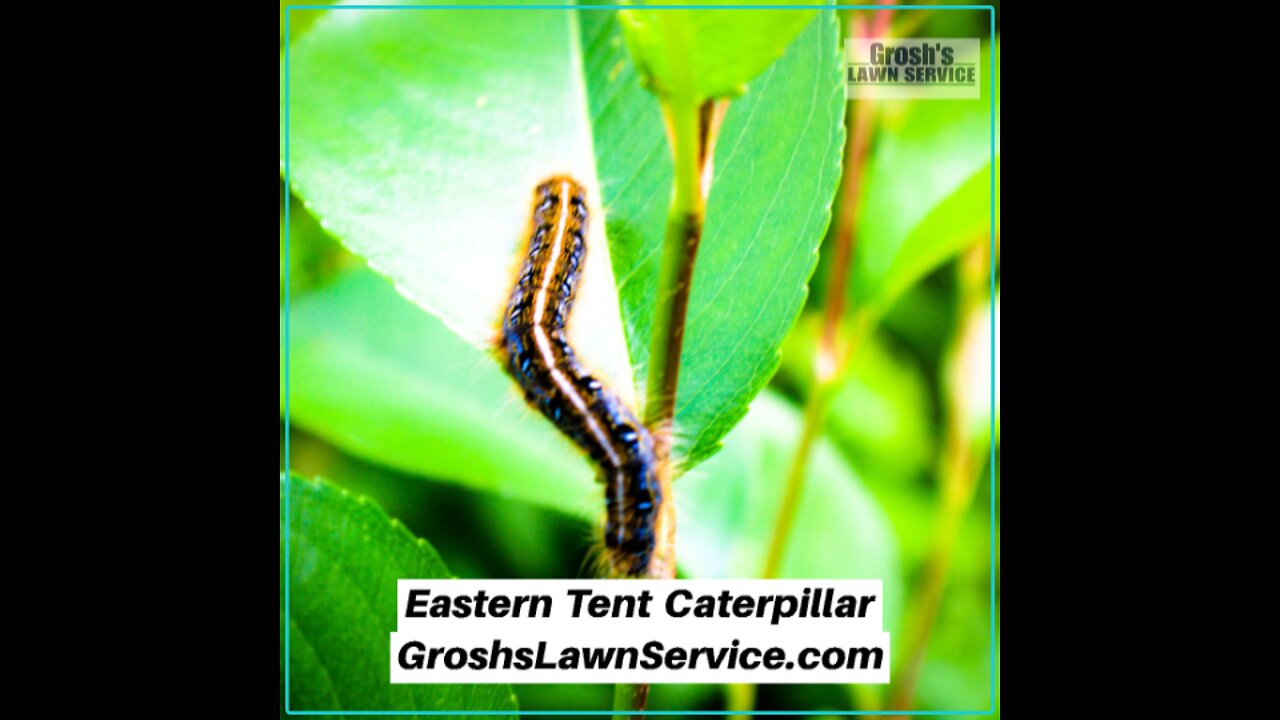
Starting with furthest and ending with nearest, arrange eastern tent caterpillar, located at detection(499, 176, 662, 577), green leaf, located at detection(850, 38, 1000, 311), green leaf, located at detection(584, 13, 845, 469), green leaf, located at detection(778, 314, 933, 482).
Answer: green leaf, located at detection(778, 314, 933, 482)
green leaf, located at detection(850, 38, 1000, 311)
eastern tent caterpillar, located at detection(499, 176, 662, 577)
green leaf, located at detection(584, 13, 845, 469)

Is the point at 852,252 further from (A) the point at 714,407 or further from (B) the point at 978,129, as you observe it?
(A) the point at 714,407

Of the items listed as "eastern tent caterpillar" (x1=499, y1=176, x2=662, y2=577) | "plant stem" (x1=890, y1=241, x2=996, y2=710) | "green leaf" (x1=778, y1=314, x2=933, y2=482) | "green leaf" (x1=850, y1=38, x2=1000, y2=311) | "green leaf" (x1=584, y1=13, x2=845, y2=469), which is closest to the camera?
"green leaf" (x1=584, y1=13, x2=845, y2=469)

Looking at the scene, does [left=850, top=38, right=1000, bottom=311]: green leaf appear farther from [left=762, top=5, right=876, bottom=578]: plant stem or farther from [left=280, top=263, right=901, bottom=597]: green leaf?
[left=280, top=263, right=901, bottom=597]: green leaf

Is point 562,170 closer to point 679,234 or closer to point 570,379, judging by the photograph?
point 570,379

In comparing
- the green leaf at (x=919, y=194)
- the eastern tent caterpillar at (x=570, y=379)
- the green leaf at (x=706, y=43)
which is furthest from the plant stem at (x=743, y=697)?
the green leaf at (x=706, y=43)

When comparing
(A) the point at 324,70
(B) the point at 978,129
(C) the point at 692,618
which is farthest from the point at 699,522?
(A) the point at 324,70

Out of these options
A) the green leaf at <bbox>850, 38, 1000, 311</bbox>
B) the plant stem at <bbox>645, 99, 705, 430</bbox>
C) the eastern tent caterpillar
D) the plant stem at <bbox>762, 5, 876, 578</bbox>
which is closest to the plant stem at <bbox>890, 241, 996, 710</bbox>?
the green leaf at <bbox>850, 38, 1000, 311</bbox>

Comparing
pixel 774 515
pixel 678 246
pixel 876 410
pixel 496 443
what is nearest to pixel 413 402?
pixel 496 443
